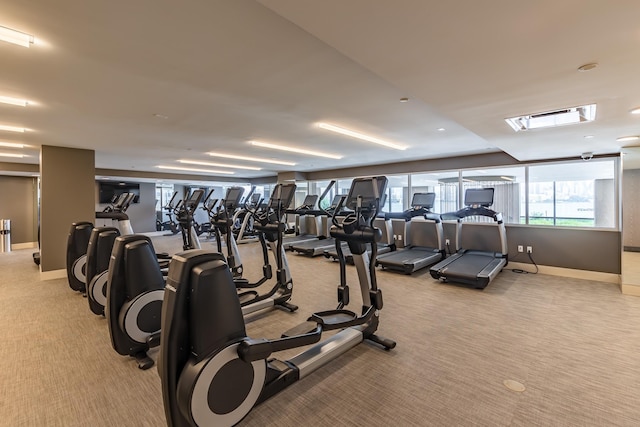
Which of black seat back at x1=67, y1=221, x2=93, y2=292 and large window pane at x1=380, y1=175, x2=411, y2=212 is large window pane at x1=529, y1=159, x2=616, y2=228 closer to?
large window pane at x1=380, y1=175, x2=411, y2=212

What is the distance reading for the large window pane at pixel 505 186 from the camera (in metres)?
6.47

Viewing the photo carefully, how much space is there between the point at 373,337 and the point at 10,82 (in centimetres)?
428

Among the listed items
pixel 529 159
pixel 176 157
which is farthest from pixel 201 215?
pixel 529 159

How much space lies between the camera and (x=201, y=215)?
14.9 metres

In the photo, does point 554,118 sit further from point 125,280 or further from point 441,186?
point 441,186

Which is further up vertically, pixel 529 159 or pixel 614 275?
pixel 529 159

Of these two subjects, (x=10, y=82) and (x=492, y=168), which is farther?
(x=492, y=168)

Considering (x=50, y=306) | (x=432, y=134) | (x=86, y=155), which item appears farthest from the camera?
(x=86, y=155)

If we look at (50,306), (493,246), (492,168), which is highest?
(492,168)

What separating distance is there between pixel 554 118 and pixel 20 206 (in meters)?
13.9

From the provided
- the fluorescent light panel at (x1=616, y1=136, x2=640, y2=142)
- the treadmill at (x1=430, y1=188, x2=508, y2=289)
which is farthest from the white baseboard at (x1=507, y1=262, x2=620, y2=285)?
the fluorescent light panel at (x1=616, y1=136, x2=640, y2=142)

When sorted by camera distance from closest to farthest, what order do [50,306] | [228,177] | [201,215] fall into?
[50,306] → [228,177] → [201,215]

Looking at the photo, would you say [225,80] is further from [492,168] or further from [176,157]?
[492,168]

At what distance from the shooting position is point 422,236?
7.00 meters
